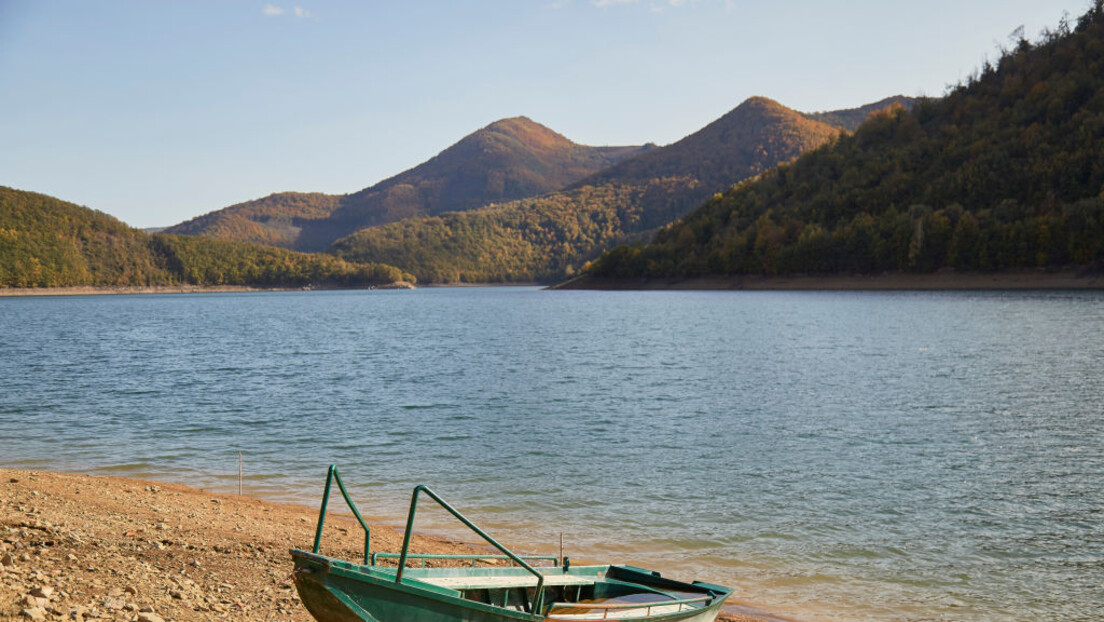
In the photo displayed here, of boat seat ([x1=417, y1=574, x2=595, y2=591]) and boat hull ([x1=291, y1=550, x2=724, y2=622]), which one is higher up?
boat hull ([x1=291, y1=550, x2=724, y2=622])

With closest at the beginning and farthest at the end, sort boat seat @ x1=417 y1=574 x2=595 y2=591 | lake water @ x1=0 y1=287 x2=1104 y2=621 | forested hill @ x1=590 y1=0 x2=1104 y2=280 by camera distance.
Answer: boat seat @ x1=417 y1=574 x2=595 y2=591
lake water @ x1=0 y1=287 x2=1104 y2=621
forested hill @ x1=590 y1=0 x2=1104 y2=280

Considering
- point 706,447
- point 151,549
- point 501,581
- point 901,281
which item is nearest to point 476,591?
point 501,581

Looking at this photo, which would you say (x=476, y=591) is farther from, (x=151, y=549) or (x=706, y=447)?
(x=706, y=447)

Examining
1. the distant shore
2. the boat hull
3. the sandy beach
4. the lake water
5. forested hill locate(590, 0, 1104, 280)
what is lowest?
the lake water

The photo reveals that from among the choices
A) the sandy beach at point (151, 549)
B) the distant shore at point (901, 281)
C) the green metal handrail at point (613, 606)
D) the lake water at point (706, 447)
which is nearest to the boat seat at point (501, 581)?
the green metal handrail at point (613, 606)

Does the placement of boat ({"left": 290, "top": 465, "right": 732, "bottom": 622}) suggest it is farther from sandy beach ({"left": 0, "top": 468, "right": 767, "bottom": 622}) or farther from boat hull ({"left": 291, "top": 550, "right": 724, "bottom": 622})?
sandy beach ({"left": 0, "top": 468, "right": 767, "bottom": 622})

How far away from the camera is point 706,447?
21.5 m

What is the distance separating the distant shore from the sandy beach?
11607 cm

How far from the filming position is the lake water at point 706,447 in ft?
40.7

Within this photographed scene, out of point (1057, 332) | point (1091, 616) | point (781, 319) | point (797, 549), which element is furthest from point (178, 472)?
point (781, 319)

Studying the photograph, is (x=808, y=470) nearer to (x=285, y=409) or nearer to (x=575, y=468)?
(x=575, y=468)

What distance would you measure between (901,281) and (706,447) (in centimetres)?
12267

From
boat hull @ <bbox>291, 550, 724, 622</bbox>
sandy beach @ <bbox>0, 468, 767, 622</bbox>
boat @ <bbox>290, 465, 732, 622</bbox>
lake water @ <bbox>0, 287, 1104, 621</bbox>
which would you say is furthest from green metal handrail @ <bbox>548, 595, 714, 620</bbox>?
lake water @ <bbox>0, 287, 1104, 621</bbox>

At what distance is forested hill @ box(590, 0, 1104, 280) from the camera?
117875 mm
